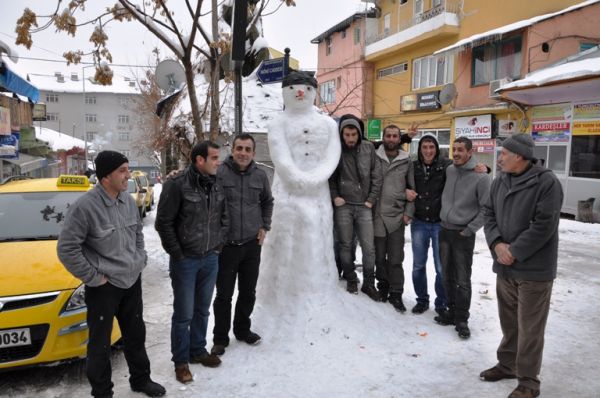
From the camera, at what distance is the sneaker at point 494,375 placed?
3574mm

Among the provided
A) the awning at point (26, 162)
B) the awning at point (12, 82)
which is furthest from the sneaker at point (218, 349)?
the awning at point (26, 162)

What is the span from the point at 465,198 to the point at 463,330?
1.29 m

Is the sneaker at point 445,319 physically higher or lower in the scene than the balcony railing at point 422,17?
lower

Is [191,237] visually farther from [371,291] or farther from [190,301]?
[371,291]

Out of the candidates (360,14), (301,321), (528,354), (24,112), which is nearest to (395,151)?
(301,321)

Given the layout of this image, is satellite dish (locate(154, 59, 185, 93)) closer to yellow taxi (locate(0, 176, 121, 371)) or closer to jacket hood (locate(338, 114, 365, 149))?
jacket hood (locate(338, 114, 365, 149))

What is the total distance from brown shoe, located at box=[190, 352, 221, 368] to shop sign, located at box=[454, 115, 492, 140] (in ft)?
49.6

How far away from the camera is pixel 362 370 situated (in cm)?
368

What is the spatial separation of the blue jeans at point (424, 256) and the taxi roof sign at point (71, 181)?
3.74 meters

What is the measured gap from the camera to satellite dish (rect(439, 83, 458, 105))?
57.8ft

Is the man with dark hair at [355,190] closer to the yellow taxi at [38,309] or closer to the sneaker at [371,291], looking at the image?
the sneaker at [371,291]

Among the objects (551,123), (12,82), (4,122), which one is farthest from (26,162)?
(551,123)

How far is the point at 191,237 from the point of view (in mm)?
3412

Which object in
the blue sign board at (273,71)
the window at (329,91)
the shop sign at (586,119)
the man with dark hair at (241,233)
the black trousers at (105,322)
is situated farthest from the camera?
the window at (329,91)
